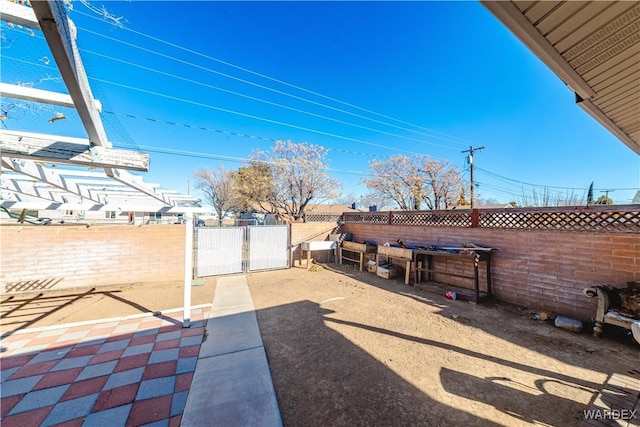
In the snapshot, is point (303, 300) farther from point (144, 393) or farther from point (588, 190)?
point (588, 190)

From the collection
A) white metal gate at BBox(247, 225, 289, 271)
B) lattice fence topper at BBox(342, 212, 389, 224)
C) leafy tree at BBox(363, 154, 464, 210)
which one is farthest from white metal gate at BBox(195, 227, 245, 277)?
leafy tree at BBox(363, 154, 464, 210)

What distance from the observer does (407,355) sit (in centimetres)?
306

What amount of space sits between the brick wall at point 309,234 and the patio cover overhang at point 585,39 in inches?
303

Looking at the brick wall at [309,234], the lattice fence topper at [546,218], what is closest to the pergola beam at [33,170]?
the brick wall at [309,234]

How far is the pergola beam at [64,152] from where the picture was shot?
2.13 meters

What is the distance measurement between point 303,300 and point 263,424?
10.5 feet

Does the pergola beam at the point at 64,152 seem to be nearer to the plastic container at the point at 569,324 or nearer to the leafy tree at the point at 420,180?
the plastic container at the point at 569,324

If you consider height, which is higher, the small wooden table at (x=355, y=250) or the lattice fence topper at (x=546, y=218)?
the lattice fence topper at (x=546, y=218)

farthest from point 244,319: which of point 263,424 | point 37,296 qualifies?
point 37,296

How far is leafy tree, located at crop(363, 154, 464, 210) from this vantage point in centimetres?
1727

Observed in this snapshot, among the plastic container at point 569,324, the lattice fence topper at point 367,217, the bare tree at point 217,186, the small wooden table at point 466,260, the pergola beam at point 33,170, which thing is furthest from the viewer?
the bare tree at point 217,186

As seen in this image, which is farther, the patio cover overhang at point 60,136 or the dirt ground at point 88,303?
the dirt ground at point 88,303

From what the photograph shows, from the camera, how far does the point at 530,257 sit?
4.59 metres

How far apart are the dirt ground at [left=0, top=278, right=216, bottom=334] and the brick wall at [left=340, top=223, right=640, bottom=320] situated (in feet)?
21.5
